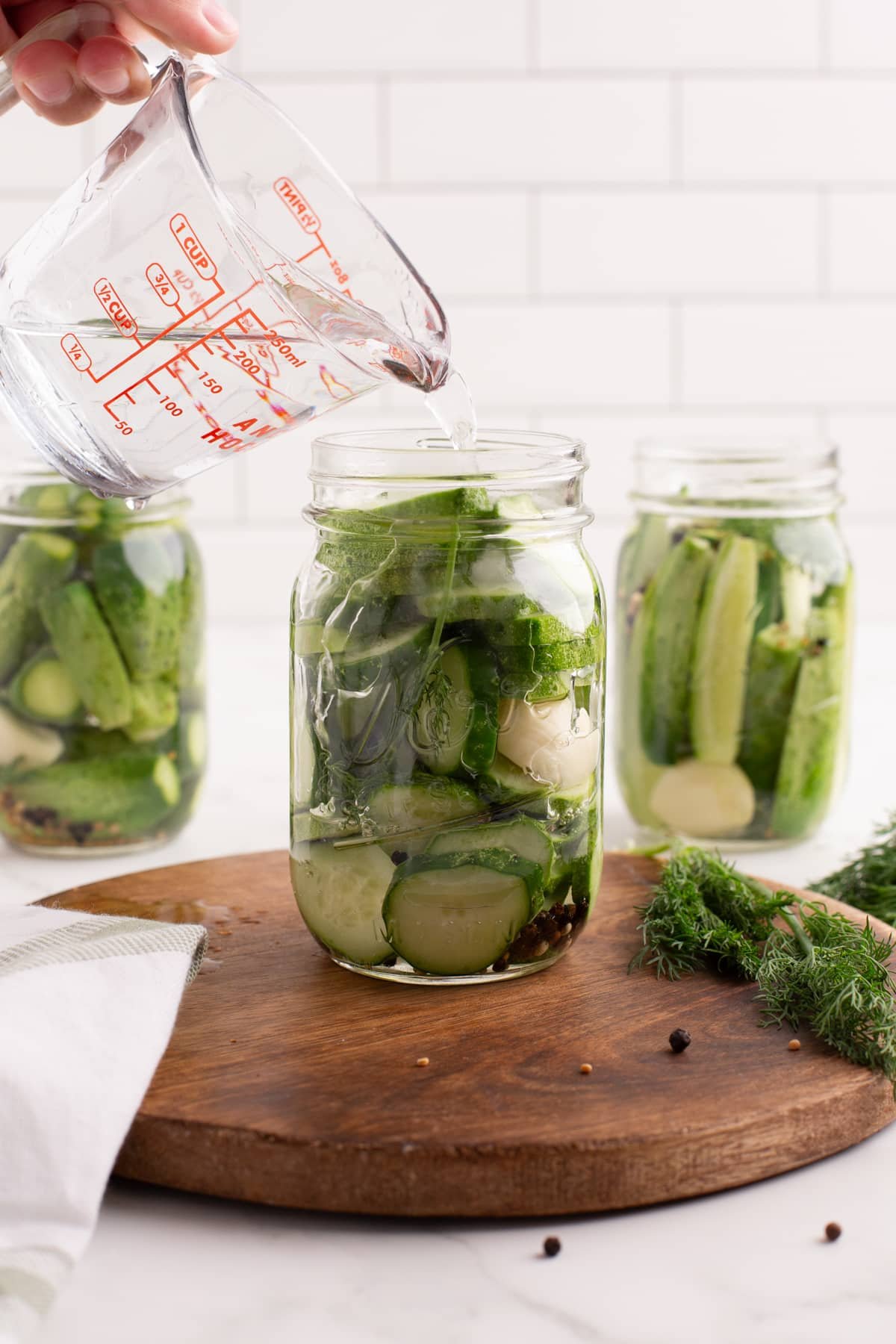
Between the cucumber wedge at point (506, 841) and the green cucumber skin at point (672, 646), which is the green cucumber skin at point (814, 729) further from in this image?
the cucumber wedge at point (506, 841)

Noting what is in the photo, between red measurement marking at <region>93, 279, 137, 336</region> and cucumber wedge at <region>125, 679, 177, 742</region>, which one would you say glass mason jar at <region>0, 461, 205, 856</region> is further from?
red measurement marking at <region>93, 279, 137, 336</region>

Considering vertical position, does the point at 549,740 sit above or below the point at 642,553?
below

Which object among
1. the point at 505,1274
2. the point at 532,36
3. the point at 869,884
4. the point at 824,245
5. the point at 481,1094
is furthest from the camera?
the point at 824,245

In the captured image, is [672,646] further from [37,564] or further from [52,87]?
[52,87]

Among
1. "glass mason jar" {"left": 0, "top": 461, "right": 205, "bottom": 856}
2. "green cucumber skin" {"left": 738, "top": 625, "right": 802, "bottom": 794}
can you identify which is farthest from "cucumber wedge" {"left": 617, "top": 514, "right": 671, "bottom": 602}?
"glass mason jar" {"left": 0, "top": 461, "right": 205, "bottom": 856}

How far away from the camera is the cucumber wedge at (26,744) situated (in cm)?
145

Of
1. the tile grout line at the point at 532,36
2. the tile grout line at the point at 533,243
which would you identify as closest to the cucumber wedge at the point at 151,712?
the tile grout line at the point at 533,243

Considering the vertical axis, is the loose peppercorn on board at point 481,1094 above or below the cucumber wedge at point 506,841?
below

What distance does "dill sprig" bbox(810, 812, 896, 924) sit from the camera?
133 centimetres

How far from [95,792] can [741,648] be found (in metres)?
0.63

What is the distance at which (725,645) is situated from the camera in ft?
4.84

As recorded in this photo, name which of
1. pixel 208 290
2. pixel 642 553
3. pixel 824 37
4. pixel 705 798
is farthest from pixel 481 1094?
pixel 824 37

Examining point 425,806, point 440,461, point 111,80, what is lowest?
point 425,806

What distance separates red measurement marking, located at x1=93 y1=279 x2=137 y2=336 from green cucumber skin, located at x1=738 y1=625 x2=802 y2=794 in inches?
28.0
